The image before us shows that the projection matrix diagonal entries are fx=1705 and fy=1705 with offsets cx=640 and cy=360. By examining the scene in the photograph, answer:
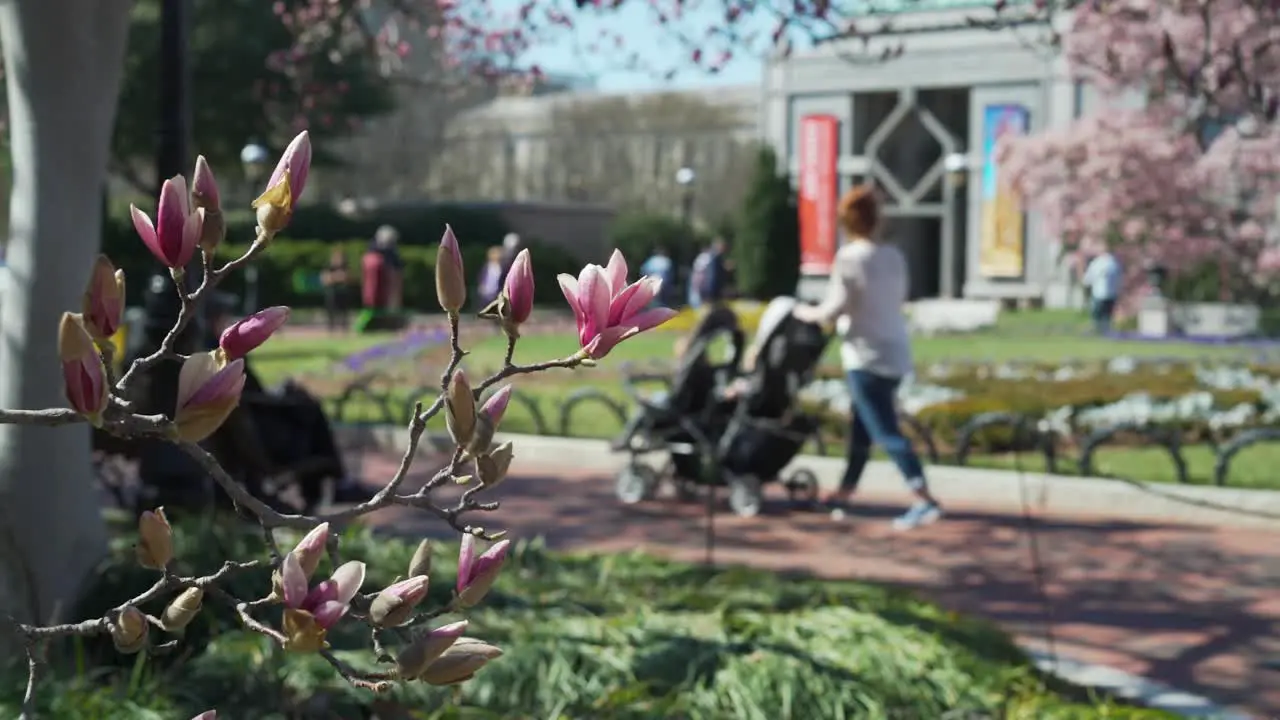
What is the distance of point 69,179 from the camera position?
4.83m

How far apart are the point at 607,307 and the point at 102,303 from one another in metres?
0.50

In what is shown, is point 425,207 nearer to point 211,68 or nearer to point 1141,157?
point 211,68

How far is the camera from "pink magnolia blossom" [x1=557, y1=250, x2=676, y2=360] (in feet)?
5.76

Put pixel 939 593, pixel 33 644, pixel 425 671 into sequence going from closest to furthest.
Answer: pixel 425 671
pixel 33 644
pixel 939 593

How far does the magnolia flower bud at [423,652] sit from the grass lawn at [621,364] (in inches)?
108

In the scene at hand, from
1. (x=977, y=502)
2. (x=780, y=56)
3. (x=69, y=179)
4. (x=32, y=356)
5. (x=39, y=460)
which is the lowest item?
(x=977, y=502)

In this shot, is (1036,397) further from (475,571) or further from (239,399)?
(239,399)

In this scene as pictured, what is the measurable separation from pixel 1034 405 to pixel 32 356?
30.7 feet

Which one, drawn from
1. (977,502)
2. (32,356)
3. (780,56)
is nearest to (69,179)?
(32,356)

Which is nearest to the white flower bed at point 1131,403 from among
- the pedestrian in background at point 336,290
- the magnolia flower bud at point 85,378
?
the magnolia flower bud at point 85,378

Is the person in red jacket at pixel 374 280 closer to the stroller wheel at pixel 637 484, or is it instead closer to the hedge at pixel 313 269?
the hedge at pixel 313 269

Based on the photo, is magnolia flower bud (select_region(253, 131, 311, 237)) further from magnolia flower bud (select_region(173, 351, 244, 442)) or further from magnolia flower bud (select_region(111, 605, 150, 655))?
magnolia flower bud (select_region(111, 605, 150, 655))

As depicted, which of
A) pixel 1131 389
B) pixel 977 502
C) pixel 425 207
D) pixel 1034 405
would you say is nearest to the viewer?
pixel 977 502

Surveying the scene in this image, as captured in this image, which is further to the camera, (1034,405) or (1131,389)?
(1131,389)
